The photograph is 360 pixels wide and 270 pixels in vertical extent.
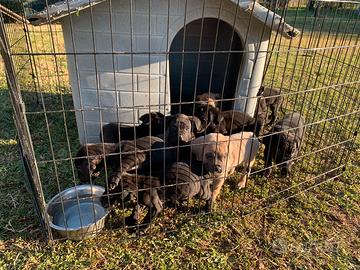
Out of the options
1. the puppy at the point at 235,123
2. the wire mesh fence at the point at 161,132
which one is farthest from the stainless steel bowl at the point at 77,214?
the puppy at the point at 235,123

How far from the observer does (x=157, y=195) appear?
3.34 meters

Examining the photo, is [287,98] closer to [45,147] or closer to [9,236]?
[45,147]

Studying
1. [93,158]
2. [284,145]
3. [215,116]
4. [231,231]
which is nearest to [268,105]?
[215,116]

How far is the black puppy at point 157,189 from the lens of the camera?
10.6 ft

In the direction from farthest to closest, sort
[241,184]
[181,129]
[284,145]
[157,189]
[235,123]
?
[235,123] < [241,184] < [284,145] < [181,129] < [157,189]

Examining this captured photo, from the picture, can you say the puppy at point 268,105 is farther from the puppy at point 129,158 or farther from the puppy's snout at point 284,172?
the puppy at point 129,158

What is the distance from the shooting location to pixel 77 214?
11.7 feet

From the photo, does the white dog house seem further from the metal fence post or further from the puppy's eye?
the metal fence post

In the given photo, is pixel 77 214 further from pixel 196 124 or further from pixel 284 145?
pixel 284 145

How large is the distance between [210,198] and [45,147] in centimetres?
268

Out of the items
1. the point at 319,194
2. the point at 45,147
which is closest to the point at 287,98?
the point at 319,194

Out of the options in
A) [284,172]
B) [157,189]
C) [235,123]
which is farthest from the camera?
[235,123]

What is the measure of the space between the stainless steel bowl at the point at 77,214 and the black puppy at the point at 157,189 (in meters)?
0.23

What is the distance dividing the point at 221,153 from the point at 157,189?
31.8 inches
